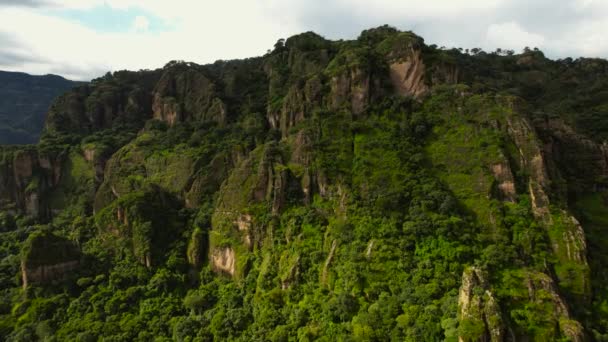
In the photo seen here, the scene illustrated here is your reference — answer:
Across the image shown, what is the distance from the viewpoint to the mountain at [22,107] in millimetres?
155625

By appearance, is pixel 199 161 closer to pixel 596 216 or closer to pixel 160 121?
pixel 160 121

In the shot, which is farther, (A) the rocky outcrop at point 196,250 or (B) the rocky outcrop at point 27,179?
(B) the rocky outcrop at point 27,179

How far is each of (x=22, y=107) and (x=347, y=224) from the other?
183 meters

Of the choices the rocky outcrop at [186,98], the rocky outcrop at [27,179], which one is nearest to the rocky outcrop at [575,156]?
the rocky outcrop at [186,98]

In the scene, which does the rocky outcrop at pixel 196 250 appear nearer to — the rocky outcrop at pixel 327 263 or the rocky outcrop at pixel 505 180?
the rocky outcrop at pixel 327 263

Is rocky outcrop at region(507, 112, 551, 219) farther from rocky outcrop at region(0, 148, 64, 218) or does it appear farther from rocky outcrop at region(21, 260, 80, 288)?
rocky outcrop at region(0, 148, 64, 218)

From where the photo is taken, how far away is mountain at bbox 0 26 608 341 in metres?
38.7

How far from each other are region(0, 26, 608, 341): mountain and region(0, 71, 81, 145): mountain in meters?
95.5

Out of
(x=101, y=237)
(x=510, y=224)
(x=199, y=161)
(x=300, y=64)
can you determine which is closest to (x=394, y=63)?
(x=300, y=64)

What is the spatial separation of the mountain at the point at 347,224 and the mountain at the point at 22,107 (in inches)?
3760

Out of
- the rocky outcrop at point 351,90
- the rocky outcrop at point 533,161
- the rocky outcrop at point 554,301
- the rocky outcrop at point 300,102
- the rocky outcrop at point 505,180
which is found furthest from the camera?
the rocky outcrop at point 300,102

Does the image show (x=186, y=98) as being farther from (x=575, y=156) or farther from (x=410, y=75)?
(x=575, y=156)

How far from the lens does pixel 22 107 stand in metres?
178

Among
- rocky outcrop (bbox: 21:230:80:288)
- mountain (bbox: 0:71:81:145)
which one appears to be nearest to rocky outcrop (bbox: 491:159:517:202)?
rocky outcrop (bbox: 21:230:80:288)
